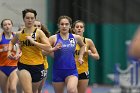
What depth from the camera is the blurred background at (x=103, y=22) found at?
1859 centimetres

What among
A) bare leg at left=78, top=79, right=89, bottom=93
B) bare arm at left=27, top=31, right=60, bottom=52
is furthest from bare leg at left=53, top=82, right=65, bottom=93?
bare leg at left=78, top=79, right=89, bottom=93

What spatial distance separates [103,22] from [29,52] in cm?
1253

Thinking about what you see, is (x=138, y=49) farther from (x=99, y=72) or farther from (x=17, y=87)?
(x=99, y=72)

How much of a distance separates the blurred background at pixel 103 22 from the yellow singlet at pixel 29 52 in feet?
38.4

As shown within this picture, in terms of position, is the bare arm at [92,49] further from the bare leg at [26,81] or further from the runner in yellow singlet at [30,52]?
the bare leg at [26,81]

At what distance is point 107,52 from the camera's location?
18.7 meters

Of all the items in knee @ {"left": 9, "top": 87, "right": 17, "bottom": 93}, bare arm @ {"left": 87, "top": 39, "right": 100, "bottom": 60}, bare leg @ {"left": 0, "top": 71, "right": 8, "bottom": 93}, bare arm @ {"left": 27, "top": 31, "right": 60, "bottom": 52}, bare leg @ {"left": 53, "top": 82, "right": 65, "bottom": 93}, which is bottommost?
knee @ {"left": 9, "top": 87, "right": 17, "bottom": 93}

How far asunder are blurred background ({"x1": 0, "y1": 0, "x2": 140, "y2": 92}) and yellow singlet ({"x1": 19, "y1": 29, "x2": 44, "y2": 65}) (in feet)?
38.4

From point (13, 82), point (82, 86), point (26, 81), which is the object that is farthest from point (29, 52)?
point (13, 82)

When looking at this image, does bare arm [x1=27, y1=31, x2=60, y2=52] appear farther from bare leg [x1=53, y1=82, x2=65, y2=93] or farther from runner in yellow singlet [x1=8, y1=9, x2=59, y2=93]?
bare leg [x1=53, y1=82, x2=65, y2=93]

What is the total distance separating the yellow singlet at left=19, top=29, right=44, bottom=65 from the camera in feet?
21.4

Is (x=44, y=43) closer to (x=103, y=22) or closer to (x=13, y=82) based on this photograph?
(x=13, y=82)

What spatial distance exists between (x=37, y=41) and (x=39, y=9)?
1230 centimetres

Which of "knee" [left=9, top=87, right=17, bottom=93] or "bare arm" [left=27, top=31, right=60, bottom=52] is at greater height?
"bare arm" [left=27, top=31, right=60, bottom=52]
